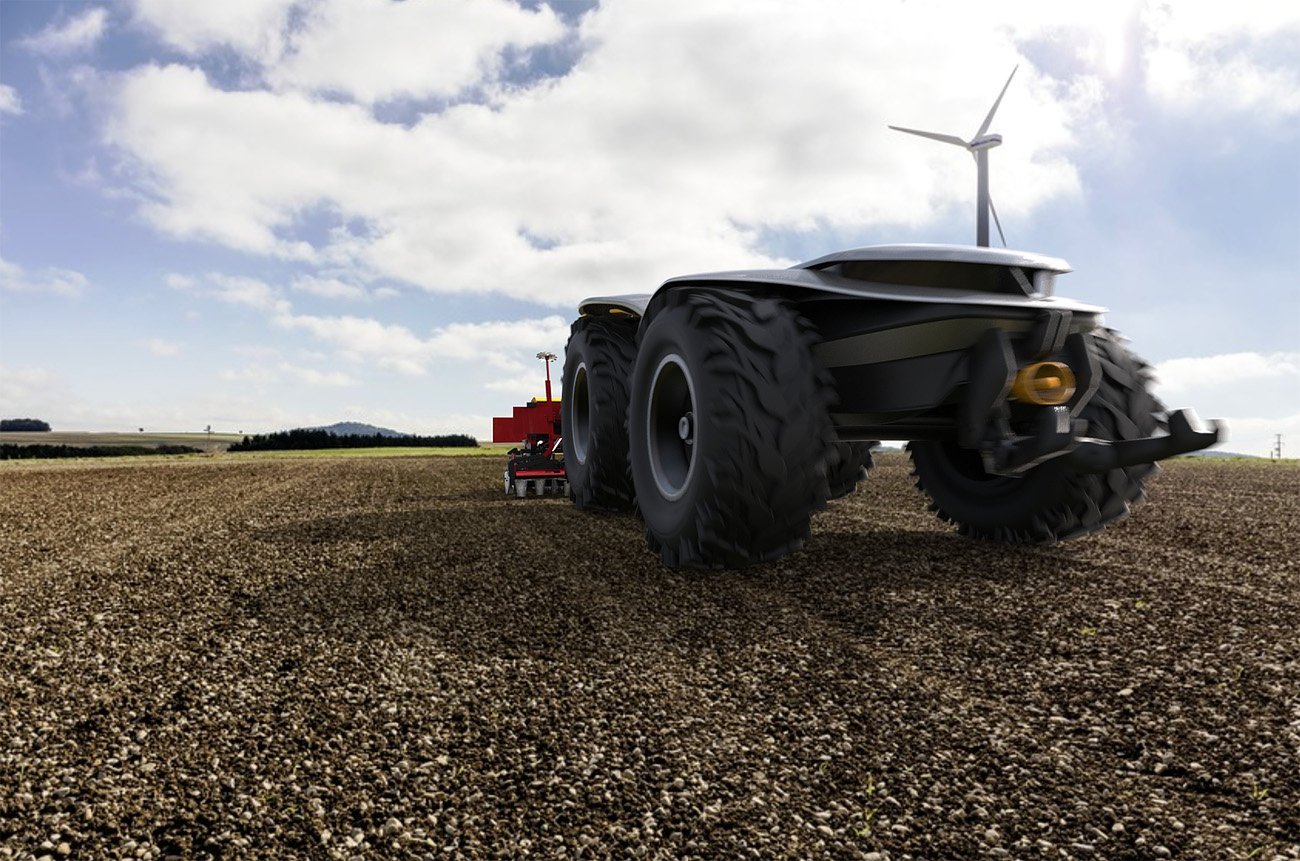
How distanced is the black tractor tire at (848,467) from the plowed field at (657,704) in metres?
1.99

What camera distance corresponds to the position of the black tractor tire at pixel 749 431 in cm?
499

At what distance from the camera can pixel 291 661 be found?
3.95 metres

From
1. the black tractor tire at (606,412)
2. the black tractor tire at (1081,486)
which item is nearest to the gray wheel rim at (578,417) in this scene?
the black tractor tire at (606,412)

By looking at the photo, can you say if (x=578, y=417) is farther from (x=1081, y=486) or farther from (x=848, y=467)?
(x=1081, y=486)

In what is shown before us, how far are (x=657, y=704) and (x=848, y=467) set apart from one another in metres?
5.38

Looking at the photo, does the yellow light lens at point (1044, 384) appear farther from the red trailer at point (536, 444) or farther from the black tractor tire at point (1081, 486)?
the red trailer at point (536, 444)

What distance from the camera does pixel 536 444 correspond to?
12.5 m

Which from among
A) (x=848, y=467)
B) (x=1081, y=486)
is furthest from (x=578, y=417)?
(x=1081, y=486)

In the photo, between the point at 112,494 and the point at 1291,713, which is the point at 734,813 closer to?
the point at 1291,713

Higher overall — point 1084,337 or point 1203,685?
point 1084,337

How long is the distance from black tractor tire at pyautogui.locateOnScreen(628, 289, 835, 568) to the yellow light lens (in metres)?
1.15

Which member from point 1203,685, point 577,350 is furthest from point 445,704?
point 577,350

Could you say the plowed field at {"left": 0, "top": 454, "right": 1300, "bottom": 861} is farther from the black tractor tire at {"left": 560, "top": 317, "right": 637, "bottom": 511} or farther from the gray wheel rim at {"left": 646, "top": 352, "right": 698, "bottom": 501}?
the black tractor tire at {"left": 560, "top": 317, "right": 637, "bottom": 511}

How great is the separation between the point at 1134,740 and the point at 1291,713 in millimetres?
748
